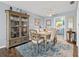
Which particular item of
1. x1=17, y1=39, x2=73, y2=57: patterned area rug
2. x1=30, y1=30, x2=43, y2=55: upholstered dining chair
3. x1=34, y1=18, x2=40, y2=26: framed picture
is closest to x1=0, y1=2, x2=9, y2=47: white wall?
x1=17, y1=39, x2=73, y2=57: patterned area rug

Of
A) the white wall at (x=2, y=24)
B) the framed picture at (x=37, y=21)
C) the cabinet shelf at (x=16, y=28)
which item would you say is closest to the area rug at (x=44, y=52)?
the cabinet shelf at (x=16, y=28)

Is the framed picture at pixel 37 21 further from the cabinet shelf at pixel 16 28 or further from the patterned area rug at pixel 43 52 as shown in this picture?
the patterned area rug at pixel 43 52

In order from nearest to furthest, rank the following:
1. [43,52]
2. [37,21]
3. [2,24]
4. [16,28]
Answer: [43,52], [2,24], [16,28], [37,21]

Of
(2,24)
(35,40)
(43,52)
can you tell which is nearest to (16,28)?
(2,24)

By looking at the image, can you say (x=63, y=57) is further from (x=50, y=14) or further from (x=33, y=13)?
(x=33, y=13)

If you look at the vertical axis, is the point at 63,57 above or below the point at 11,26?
below

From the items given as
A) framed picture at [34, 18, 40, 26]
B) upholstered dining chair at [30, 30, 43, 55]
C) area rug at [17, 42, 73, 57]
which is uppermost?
framed picture at [34, 18, 40, 26]

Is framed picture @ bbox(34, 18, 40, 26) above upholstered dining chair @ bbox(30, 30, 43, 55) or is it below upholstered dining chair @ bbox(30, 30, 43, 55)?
above

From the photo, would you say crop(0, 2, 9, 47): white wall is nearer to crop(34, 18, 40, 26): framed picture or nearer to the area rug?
the area rug

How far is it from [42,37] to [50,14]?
1318mm

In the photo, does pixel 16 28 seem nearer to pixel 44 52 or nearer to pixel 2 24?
pixel 2 24

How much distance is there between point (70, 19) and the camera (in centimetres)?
623

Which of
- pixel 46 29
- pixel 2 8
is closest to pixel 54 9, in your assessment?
pixel 46 29

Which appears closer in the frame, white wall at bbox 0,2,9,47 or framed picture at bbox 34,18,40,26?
white wall at bbox 0,2,9,47
